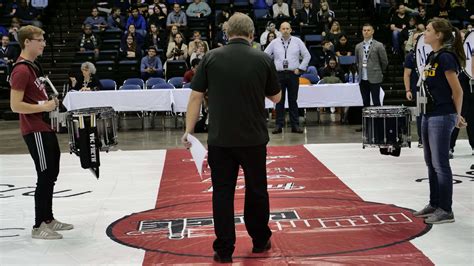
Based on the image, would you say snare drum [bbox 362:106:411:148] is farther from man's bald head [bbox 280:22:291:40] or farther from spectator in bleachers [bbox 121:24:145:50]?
spectator in bleachers [bbox 121:24:145:50]

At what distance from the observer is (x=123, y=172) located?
9195 mm

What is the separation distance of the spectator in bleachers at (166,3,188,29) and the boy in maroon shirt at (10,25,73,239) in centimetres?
1317

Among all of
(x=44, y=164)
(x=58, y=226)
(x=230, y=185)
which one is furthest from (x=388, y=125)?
(x=44, y=164)

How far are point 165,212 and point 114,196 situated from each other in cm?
111

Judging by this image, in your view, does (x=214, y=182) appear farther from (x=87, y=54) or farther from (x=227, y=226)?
(x=87, y=54)

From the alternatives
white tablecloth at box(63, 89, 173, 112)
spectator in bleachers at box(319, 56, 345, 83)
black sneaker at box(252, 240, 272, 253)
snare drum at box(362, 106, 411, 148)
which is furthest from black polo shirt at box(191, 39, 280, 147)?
spectator in bleachers at box(319, 56, 345, 83)

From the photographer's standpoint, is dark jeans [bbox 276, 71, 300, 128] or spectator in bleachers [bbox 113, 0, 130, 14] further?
spectator in bleachers [bbox 113, 0, 130, 14]

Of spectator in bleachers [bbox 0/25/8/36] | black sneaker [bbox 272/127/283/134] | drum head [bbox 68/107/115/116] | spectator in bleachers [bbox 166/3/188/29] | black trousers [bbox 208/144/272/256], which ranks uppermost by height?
spectator in bleachers [bbox 166/3/188/29]

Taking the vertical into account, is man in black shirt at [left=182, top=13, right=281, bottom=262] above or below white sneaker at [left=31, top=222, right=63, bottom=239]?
above

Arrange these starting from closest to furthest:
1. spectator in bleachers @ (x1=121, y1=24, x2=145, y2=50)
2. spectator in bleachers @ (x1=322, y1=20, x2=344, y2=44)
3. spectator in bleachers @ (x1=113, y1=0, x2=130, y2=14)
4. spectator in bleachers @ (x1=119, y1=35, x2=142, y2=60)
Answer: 1. spectator in bleachers @ (x1=322, y1=20, x2=344, y2=44)
2. spectator in bleachers @ (x1=119, y1=35, x2=142, y2=60)
3. spectator in bleachers @ (x1=121, y1=24, x2=145, y2=50)
4. spectator in bleachers @ (x1=113, y1=0, x2=130, y2=14)

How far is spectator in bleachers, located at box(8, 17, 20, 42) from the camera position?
19219mm

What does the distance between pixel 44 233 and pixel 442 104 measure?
11.3 feet

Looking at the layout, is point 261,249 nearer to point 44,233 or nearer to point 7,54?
point 44,233

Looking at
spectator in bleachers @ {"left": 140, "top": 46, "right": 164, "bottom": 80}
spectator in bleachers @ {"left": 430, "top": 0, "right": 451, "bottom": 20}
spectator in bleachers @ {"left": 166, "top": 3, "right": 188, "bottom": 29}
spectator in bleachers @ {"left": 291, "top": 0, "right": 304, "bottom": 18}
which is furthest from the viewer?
spectator in bleachers @ {"left": 430, "top": 0, "right": 451, "bottom": 20}
